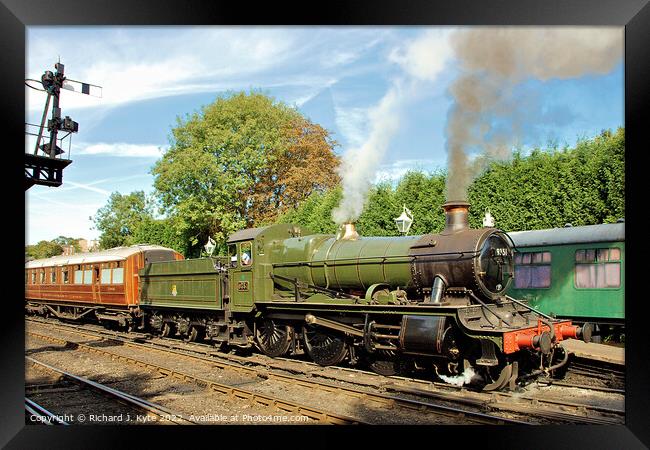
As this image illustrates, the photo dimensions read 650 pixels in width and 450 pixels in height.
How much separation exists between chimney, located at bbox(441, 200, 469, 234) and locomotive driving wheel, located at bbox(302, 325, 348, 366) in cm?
282

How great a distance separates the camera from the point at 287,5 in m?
5.95

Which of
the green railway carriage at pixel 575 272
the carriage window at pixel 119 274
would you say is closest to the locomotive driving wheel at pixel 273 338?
the green railway carriage at pixel 575 272

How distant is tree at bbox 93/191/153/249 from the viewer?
1847 centimetres

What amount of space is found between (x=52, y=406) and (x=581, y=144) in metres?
12.0

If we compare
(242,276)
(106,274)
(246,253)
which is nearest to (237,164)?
(246,253)

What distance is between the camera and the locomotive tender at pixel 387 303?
24.5 feet

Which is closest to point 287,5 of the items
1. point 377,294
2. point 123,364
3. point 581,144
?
point 377,294

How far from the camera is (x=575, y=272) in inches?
423

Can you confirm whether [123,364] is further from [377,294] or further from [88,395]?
[377,294]

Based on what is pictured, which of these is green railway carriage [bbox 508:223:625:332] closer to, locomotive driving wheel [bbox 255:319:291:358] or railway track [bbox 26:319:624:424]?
railway track [bbox 26:319:624:424]

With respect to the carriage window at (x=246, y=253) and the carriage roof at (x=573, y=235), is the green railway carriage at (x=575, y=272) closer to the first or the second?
the carriage roof at (x=573, y=235)

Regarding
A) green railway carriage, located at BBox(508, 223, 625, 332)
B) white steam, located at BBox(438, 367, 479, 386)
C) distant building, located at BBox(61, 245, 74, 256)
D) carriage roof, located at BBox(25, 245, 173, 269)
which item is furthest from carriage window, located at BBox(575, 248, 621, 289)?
distant building, located at BBox(61, 245, 74, 256)

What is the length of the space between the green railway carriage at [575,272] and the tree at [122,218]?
11174 mm

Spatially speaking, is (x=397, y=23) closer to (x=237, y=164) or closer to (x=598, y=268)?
(x=598, y=268)
